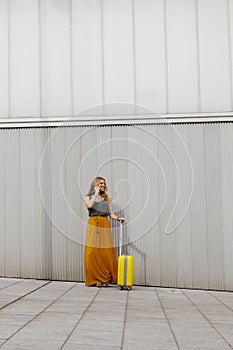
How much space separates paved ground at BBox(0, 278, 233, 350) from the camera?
10.8 ft

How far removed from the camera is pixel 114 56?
273 inches

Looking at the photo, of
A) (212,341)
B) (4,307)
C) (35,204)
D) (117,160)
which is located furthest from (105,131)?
(212,341)

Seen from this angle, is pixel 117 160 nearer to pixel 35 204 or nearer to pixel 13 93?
pixel 35 204

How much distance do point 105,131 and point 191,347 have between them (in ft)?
13.7

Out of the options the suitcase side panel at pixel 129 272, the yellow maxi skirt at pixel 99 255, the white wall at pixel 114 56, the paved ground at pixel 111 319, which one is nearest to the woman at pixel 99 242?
the yellow maxi skirt at pixel 99 255

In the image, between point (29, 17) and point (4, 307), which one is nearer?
point (4, 307)

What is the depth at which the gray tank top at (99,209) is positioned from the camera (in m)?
6.40

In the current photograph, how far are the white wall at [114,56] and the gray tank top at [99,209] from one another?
149cm

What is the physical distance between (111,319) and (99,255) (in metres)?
2.26

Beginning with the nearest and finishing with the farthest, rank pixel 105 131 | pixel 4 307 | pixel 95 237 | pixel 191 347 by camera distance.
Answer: pixel 191 347 < pixel 4 307 < pixel 95 237 < pixel 105 131

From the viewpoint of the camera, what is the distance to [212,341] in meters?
3.39

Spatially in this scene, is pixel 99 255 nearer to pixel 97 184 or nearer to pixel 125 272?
pixel 125 272

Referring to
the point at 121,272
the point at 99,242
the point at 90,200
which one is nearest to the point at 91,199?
the point at 90,200

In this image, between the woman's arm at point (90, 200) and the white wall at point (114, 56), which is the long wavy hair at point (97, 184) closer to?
the woman's arm at point (90, 200)
